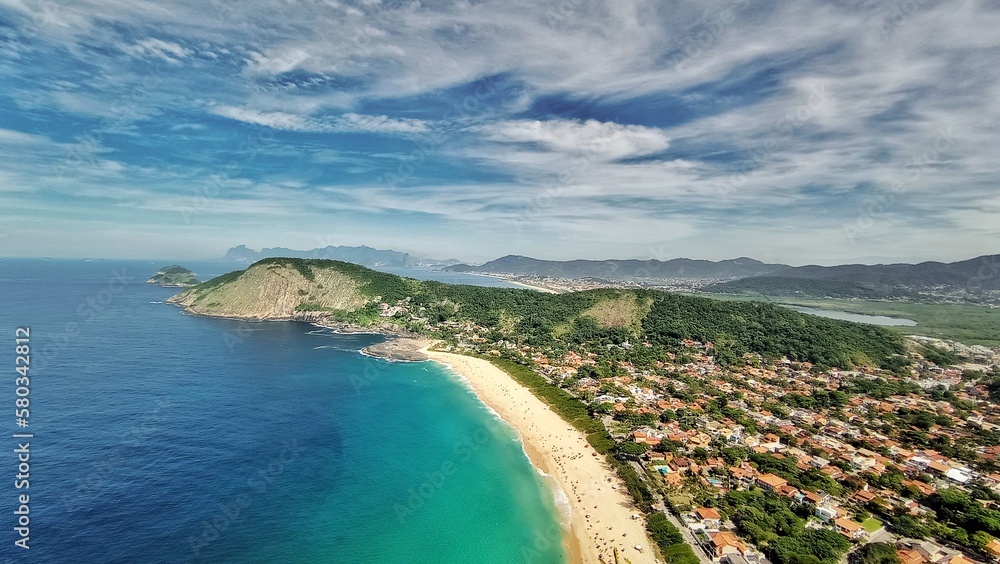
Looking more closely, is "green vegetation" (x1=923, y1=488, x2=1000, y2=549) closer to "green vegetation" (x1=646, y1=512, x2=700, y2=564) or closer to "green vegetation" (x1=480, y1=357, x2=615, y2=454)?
"green vegetation" (x1=646, y1=512, x2=700, y2=564)

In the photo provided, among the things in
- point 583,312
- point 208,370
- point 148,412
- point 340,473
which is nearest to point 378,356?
point 208,370

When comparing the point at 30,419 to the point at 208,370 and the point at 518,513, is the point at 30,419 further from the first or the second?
the point at 518,513

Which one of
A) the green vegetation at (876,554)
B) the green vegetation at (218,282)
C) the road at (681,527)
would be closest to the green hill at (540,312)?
the green vegetation at (218,282)

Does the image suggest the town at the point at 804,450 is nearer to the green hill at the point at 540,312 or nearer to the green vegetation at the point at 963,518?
the green vegetation at the point at 963,518

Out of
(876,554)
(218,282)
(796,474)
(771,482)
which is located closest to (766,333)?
(796,474)

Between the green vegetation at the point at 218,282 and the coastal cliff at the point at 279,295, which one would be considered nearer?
the coastal cliff at the point at 279,295

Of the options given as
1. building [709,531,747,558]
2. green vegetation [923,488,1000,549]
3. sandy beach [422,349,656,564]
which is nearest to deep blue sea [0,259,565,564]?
sandy beach [422,349,656,564]
